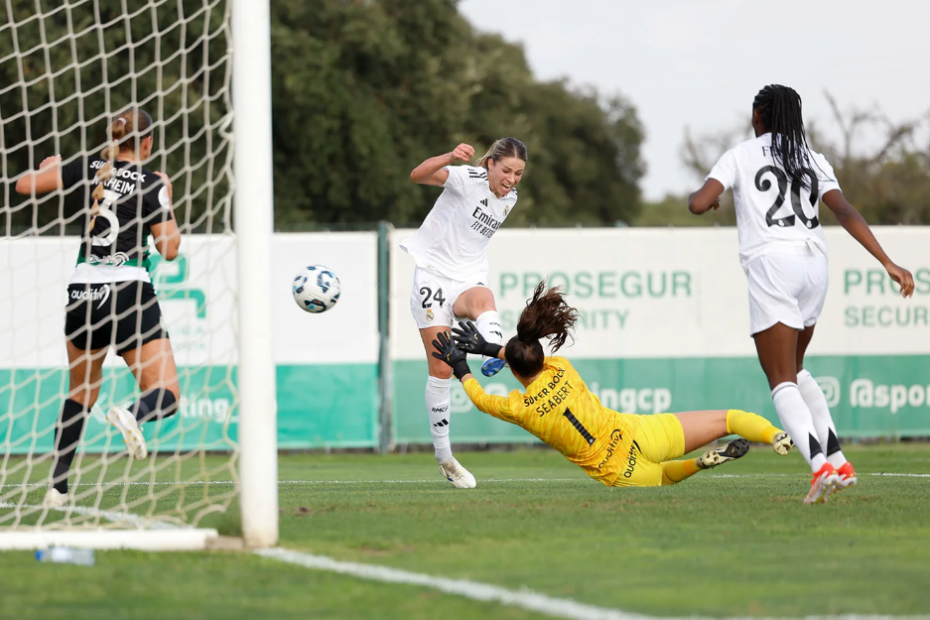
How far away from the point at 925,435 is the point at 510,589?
1208cm

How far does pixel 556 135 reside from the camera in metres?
49.2

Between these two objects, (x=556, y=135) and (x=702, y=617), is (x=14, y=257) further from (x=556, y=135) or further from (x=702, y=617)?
(x=556, y=135)

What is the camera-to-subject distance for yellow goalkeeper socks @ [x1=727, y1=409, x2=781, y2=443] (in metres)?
6.30

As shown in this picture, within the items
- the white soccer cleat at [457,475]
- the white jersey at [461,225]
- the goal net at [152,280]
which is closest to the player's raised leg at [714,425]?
the white soccer cleat at [457,475]

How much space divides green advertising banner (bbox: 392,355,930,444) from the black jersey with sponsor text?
7.87 metres

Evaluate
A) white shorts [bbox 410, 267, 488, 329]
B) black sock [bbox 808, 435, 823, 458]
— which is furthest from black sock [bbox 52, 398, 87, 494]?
black sock [bbox 808, 435, 823, 458]

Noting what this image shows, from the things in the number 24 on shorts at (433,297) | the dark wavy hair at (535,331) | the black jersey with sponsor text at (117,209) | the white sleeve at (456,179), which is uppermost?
the white sleeve at (456,179)

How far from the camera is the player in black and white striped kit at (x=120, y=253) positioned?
609 centimetres

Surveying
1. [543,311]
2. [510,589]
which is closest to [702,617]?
[510,589]

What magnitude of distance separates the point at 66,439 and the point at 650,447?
3.28 m

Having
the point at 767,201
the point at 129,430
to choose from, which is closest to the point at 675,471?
the point at 767,201

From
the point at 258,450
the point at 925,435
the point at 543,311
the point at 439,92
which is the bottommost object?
the point at 925,435

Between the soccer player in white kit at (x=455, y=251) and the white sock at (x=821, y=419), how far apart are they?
7.26ft

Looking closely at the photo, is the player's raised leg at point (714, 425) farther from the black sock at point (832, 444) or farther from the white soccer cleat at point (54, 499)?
the white soccer cleat at point (54, 499)
